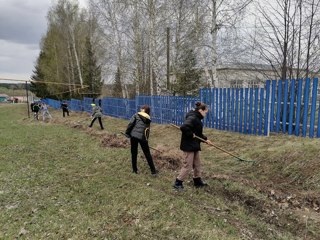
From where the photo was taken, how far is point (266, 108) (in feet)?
32.0

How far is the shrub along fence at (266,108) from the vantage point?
27.9ft

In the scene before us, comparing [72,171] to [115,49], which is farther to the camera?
[115,49]

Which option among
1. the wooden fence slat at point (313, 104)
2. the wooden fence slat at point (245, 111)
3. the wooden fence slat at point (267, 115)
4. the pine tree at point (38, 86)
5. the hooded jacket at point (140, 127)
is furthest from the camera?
the pine tree at point (38, 86)

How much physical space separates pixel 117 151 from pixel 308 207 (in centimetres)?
573

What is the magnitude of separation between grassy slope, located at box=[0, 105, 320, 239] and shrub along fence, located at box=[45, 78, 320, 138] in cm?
71

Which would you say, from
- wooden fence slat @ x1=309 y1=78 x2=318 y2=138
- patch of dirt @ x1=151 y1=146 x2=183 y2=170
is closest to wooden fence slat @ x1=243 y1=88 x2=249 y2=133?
wooden fence slat @ x1=309 y1=78 x2=318 y2=138

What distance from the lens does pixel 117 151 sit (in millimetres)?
9086

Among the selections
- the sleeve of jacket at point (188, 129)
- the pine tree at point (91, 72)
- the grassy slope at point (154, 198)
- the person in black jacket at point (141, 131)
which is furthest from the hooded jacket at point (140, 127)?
the pine tree at point (91, 72)

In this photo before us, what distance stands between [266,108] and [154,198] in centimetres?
621

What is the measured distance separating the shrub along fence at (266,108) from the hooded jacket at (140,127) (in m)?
4.90

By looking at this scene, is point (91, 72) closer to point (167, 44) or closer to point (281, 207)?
point (167, 44)

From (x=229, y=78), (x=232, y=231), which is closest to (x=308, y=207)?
(x=232, y=231)

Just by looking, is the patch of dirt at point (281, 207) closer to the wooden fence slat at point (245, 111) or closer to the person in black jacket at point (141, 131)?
the person in black jacket at point (141, 131)

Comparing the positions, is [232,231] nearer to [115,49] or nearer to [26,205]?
[26,205]
